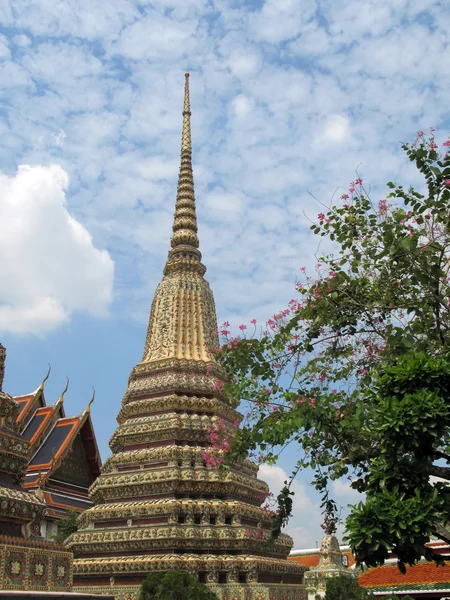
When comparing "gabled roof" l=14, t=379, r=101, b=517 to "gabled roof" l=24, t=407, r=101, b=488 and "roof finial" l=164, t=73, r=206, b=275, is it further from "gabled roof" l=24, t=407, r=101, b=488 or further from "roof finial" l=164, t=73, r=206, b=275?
"roof finial" l=164, t=73, r=206, b=275

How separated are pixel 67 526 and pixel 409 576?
13.5m

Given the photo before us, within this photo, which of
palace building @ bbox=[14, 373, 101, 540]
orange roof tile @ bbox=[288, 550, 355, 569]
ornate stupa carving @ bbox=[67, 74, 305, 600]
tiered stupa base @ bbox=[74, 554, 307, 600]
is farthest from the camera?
orange roof tile @ bbox=[288, 550, 355, 569]

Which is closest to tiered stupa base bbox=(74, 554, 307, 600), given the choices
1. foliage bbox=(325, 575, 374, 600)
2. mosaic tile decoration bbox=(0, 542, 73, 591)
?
foliage bbox=(325, 575, 374, 600)

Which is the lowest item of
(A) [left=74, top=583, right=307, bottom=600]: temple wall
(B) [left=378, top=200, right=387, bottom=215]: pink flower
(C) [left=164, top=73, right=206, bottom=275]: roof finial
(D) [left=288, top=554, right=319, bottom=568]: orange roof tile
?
(A) [left=74, top=583, right=307, bottom=600]: temple wall

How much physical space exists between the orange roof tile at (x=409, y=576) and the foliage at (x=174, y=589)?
11742 mm

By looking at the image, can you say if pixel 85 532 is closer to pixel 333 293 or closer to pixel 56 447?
pixel 56 447

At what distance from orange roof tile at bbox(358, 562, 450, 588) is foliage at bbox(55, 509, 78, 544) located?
460 inches

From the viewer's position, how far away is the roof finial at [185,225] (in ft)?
Answer: 91.9

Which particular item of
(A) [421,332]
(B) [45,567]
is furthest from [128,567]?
Answer: (A) [421,332]

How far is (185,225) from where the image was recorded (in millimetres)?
28656

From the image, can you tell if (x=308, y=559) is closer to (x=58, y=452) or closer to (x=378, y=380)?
(x=58, y=452)

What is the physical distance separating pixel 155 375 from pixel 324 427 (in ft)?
51.1

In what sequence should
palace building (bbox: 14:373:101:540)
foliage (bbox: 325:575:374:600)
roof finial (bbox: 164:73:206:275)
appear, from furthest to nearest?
palace building (bbox: 14:373:101:540), roof finial (bbox: 164:73:206:275), foliage (bbox: 325:575:374:600)

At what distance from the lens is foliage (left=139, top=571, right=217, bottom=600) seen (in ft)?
46.0
